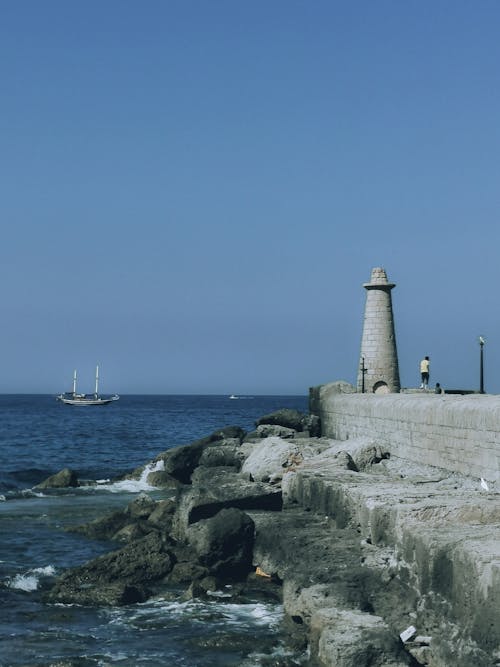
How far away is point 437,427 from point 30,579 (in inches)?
242

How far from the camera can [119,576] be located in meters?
10.8

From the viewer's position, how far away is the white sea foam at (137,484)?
2245 centimetres

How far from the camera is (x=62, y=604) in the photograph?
10.2 meters

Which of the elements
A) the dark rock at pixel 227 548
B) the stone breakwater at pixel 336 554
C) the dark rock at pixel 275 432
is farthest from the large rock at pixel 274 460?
the dark rock at pixel 275 432

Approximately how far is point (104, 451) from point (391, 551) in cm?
2966

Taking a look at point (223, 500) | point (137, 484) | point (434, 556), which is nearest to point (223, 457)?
point (137, 484)

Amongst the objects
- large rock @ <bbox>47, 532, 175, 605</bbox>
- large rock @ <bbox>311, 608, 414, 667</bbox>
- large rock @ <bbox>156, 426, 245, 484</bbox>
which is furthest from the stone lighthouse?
large rock @ <bbox>311, 608, 414, 667</bbox>

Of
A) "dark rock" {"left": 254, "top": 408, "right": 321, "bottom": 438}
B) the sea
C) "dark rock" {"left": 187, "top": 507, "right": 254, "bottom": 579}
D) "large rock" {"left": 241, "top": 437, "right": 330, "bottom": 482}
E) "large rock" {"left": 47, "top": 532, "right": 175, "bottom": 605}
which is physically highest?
"dark rock" {"left": 254, "top": 408, "right": 321, "bottom": 438}

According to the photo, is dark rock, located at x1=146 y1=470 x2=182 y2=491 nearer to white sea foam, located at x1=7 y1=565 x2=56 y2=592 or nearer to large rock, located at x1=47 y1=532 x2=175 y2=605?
white sea foam, located at x1=7 y1=565 x2=56 y2=592

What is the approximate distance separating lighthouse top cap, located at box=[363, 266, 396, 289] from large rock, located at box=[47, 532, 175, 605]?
12.8 meters

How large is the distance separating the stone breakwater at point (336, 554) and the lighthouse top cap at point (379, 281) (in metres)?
7.32

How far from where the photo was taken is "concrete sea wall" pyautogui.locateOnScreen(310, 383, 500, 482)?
36.3 feet

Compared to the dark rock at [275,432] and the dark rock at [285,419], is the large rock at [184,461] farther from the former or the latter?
the dark rock at [285,419]

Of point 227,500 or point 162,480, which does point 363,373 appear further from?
point 227,500
